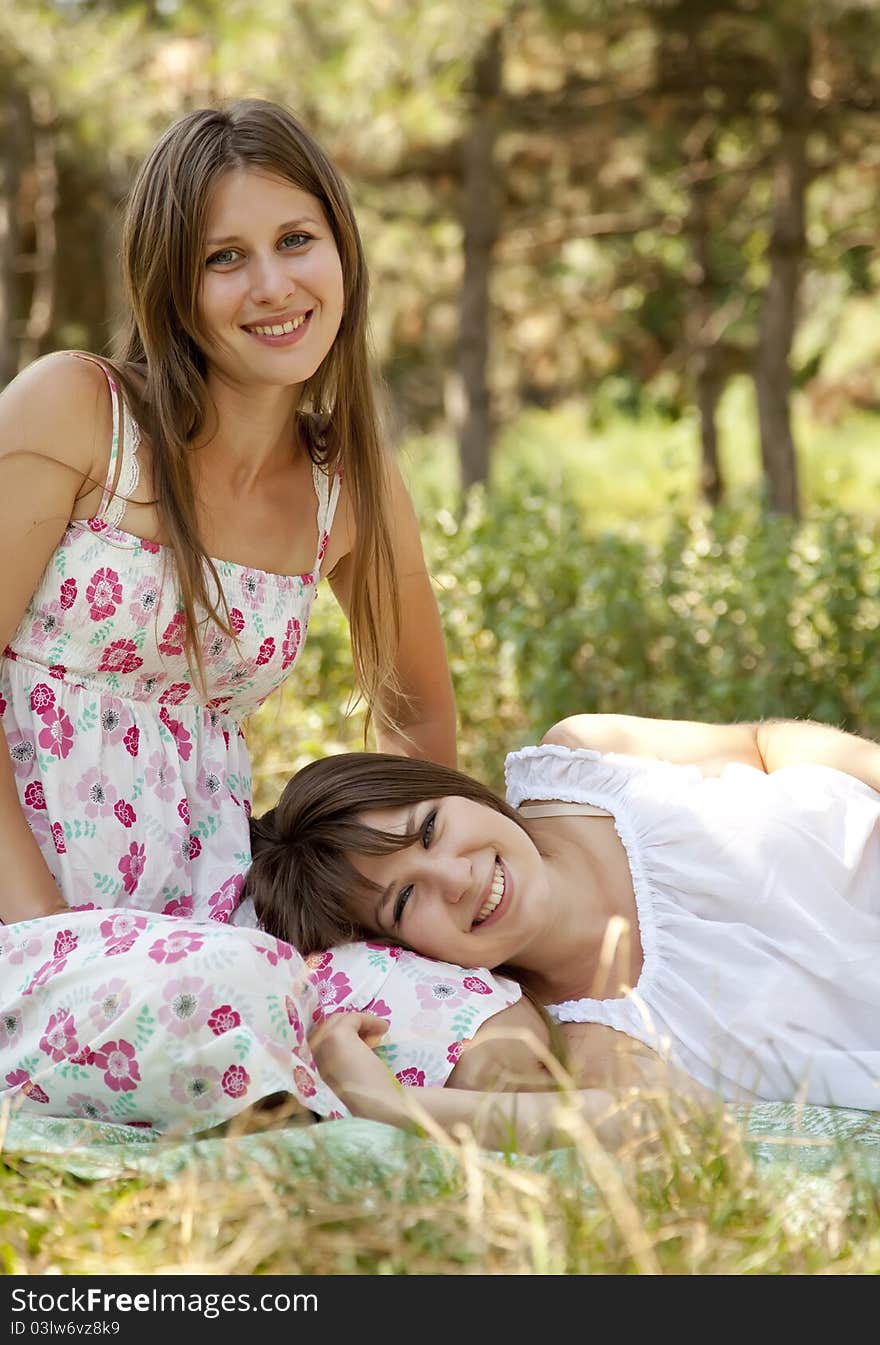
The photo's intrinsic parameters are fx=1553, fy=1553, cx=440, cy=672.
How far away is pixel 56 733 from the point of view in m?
2.64

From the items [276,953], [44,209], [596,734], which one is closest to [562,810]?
[596,734]

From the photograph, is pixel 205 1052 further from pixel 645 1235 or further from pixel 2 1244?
pixel 645 1235

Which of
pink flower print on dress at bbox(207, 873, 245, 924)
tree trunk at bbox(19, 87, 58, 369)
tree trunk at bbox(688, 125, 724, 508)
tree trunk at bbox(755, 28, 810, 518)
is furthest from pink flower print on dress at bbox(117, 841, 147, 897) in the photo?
tree trunk at bbox(19, 87, 58, 369)

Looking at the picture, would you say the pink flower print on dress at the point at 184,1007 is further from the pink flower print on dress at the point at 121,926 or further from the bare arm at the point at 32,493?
the bare arm at the point at 32,493

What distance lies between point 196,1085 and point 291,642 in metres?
0.97

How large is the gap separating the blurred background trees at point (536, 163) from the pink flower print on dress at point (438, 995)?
4.40 ft

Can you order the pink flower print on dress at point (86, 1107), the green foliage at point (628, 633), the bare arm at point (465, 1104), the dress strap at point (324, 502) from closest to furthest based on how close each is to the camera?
the bare arm at point (465, 1104) < the pink flower print on dress at point (86, 1107) < the dress strap at point (324, 502) < the green foliage at point (628, 633)

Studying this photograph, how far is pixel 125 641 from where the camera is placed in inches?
104

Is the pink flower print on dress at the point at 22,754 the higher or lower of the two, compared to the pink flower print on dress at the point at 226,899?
higher

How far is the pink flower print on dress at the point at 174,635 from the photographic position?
8.68 feet

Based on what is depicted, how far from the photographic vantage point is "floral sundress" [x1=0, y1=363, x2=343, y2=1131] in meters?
2.09

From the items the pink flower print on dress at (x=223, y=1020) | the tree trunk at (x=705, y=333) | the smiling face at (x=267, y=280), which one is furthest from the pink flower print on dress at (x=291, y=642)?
the tree trunk at (x=705, y=333)

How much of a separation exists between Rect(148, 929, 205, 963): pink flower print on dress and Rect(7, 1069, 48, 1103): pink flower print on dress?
0.27 metres
